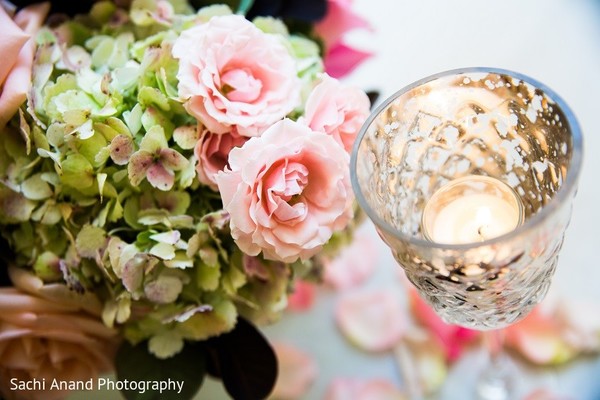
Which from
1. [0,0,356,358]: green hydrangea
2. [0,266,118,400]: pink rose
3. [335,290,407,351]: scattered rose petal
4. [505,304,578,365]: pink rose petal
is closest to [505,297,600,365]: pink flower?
[505,304,578,365]: pink rose petal

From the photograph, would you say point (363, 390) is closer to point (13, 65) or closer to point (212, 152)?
point (212, 152)

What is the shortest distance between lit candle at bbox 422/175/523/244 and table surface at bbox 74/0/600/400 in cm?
28

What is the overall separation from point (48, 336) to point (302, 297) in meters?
0.34

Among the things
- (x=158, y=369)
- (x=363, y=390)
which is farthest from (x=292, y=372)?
(x=158, y=369)

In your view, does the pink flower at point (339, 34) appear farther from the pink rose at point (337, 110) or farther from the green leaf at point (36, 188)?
the green leaf at point (36, 188)

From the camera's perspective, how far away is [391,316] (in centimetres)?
85

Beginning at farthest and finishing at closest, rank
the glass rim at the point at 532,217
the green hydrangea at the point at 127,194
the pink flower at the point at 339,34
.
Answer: the pink flower at the point at 339,34 → the green hydrangea at the point at 127,194 → the glass rim at the point at 532,217

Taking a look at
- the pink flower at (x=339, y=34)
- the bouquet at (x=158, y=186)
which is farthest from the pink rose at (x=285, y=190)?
the pink flower at (x=339, y=34)

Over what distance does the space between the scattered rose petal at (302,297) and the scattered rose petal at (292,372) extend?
54 millimetres

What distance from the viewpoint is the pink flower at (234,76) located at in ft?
1.78

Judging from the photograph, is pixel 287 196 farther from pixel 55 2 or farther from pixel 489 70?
pixel 55 2

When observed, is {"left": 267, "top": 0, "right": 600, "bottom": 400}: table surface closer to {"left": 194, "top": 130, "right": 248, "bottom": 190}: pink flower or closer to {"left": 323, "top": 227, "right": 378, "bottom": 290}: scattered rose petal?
{"left": 323, "top": 227, "right": 378, "bottom": 290}: scattered rose petal

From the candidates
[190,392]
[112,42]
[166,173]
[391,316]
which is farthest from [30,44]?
[391,316]

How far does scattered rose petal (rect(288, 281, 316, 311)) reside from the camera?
2.84 feet
